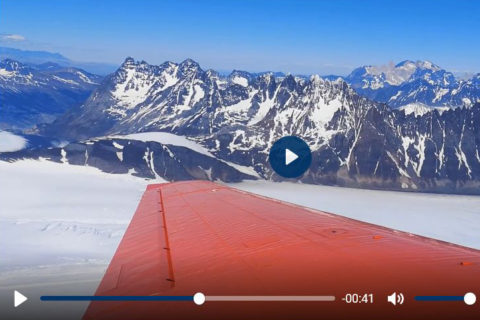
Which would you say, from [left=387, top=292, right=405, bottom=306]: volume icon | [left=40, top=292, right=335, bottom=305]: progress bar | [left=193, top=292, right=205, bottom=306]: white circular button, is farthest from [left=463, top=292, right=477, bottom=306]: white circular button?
[left=193, top=292, right=205, bottom=306]: white circular button

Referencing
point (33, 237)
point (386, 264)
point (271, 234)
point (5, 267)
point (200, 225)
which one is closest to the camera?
point (386, 264)

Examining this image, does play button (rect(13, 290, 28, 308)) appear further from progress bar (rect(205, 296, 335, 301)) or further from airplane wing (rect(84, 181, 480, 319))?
progress bar (rect(205, 296, 335, 301))

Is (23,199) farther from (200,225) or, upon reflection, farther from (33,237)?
(200,225)

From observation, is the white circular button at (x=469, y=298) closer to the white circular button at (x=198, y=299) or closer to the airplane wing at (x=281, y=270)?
the airplane wing at (x=281, y=270)

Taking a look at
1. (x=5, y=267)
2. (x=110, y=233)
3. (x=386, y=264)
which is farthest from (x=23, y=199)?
(x=386, y=264)

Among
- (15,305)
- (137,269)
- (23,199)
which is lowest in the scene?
(23,199)

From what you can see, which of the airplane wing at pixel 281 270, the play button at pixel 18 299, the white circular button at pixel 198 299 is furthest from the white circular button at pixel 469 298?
the play button at pixel 18 299

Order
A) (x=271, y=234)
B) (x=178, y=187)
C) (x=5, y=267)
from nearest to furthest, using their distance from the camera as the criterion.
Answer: (x=271, y=234)
(x=178, y=187)
(x=5, y=267)
